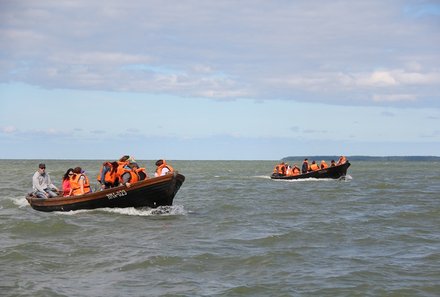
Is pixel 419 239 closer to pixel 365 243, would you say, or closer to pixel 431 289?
pixel 365 243

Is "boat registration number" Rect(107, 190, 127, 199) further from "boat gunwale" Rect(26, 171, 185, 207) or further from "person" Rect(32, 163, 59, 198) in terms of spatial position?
"person" Rect(32, 163, 59, 198)

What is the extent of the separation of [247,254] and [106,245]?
326 cm

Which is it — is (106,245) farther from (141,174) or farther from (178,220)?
(141,174)

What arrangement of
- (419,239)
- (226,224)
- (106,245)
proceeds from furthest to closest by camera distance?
(226,224) → (419,239) → (106,245)

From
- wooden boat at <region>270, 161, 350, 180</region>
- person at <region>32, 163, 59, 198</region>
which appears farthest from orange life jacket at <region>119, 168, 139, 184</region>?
wooden boat at <region>270, 161, 350, 180</region>

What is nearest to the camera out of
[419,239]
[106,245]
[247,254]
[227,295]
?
[227,295]

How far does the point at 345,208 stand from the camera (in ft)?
77.7

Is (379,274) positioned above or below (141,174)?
below

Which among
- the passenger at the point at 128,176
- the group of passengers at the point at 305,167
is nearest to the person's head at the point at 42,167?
the passenger at the point at 128,176

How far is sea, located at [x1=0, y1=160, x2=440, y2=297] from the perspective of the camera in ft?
34.7

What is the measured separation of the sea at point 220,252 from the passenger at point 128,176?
0.95 meters

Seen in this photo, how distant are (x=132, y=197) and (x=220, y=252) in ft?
23.2

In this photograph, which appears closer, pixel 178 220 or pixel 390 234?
pixel 390 234

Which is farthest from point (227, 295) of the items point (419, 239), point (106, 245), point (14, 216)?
point (14, 216)
